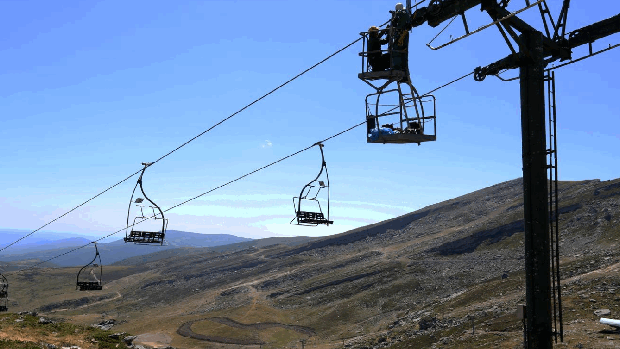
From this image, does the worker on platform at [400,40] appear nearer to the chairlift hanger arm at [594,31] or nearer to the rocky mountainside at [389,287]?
the chairlift hanger arm at [594,31]

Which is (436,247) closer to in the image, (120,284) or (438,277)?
(438,277)

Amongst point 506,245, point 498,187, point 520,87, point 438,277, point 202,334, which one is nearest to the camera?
point 520,87

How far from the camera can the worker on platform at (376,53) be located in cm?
1459

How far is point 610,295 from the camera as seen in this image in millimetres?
44094

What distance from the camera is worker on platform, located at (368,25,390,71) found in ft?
47.9

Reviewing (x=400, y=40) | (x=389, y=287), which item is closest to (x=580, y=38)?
(x=400, y=40)

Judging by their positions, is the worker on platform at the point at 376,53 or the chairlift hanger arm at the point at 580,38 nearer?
the chairlift hanger arm at the point at 580,38

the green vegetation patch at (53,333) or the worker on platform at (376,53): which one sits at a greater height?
the worker on platform at (376,53)

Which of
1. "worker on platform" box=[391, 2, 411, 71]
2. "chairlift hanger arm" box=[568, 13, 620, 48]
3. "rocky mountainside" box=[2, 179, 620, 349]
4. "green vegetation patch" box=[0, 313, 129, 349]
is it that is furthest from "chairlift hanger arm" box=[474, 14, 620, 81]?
"green vegetation patch" box=[0, 313, 129, 349]

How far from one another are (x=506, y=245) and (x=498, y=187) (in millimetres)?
80272

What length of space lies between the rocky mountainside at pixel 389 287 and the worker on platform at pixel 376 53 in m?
26.4

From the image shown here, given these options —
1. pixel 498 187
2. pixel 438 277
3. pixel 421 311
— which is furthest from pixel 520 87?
pixel 498 187

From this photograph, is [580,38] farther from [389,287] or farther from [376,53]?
[389,287]

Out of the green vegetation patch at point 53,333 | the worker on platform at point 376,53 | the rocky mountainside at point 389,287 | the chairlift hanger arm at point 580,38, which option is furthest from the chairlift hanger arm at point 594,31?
the green vegetation patch at point 53,333
